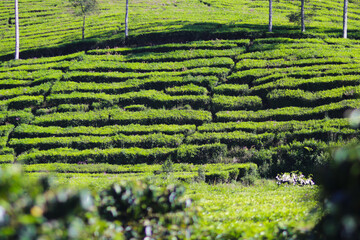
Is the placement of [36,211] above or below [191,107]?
above

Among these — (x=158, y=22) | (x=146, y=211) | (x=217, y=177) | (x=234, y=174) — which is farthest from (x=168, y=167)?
(x=158, y=22)

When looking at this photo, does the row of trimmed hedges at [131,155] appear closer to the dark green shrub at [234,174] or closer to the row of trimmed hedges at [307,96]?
the dark green shrub at [234,174]

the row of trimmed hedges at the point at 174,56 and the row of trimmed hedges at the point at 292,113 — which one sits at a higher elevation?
the row of trimmed hedges at the point at 174,56

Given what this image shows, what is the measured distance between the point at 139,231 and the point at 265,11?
4834 cm

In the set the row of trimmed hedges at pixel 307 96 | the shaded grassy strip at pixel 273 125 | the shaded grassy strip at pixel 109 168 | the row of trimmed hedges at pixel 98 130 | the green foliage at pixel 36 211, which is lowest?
the shaded grassy strip at pixel 109 168

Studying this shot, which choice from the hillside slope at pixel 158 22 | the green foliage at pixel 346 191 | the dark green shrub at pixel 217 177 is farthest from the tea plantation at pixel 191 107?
the green foliage at pixel 346 191

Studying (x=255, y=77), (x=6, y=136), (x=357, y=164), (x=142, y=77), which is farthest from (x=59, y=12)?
(x=357, y=164)

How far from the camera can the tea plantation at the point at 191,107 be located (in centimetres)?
1825

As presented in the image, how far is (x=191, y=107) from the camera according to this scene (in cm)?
2500

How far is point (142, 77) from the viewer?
1139 inches

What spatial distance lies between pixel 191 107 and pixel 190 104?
245 millimetres

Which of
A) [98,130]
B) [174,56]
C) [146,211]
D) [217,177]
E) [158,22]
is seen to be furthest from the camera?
[158,22]

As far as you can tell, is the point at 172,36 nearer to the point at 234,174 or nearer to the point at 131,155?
the point at 131,155

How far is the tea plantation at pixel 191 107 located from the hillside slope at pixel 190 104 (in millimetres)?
84
